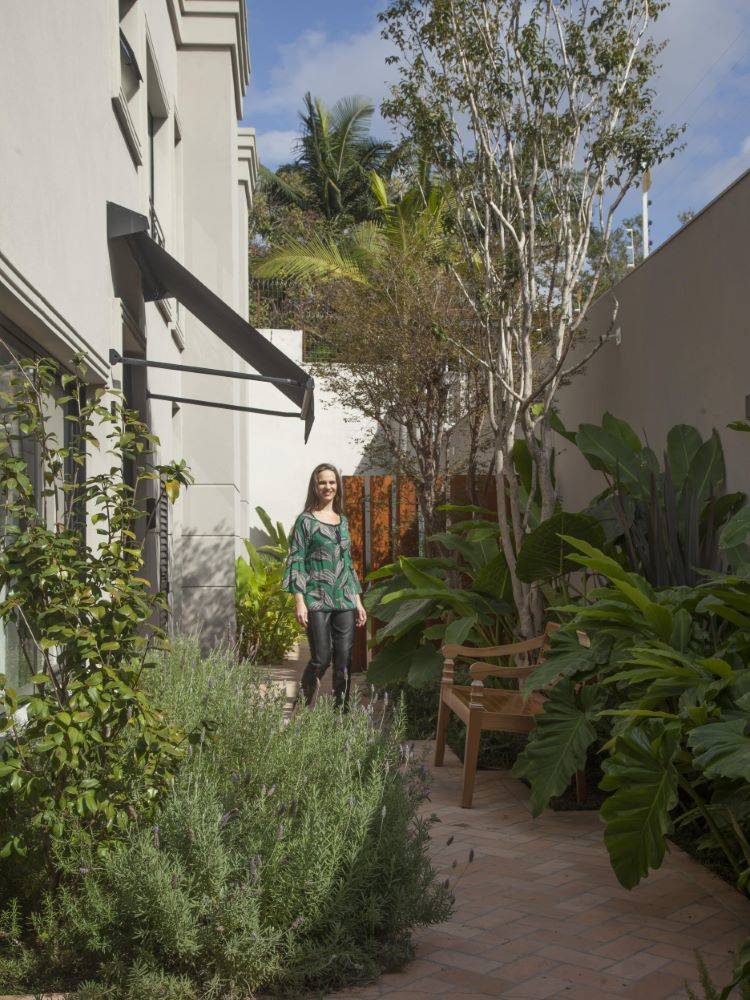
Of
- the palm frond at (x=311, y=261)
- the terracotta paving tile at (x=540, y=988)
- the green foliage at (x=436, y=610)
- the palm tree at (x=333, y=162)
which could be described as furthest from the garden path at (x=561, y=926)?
the palm tree at (x=333, y=162)

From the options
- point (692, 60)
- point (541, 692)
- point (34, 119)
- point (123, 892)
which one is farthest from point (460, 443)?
point (123, 892)

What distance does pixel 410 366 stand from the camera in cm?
1228

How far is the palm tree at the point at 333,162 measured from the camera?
31.8m

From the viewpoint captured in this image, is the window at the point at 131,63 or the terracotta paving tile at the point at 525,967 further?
the window at the point at 131,63

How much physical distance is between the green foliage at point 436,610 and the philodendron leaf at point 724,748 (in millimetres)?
3530

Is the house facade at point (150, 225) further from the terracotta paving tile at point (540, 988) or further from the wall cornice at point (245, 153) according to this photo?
the terracotta paving tile at point (540, 988)

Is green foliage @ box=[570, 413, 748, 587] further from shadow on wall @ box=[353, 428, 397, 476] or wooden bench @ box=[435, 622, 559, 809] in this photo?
shadow on wall @ box=[353, 428, 397, 476]

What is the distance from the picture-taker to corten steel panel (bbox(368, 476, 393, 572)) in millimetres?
11844

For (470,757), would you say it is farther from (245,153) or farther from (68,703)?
(245,153)

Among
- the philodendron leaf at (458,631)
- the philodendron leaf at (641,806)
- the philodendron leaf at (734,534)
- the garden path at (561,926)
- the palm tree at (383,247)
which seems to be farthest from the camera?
the palm tree at (383,247)

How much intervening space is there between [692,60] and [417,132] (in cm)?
296

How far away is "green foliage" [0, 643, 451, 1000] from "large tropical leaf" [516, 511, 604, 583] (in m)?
2.54

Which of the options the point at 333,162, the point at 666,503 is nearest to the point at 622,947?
the point at 666,503

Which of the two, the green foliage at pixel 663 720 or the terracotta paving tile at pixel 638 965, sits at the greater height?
the green foliage at pixel 663 720
